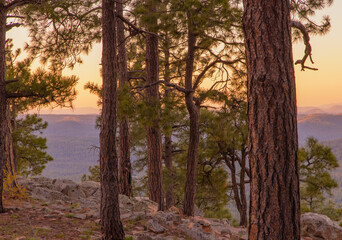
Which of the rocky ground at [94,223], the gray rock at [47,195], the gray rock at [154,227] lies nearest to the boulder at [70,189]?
the gray rock at [47,195]

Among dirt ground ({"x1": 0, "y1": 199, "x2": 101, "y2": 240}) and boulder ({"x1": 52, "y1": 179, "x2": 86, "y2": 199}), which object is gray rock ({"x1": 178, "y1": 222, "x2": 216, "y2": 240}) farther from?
boulder ({"x1": 52, "y1": 179, "x2": 86, "y2": 199})

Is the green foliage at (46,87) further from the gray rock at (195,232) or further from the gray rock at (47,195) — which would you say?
the gray rock at (195,232)

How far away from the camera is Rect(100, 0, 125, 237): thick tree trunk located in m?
5.54

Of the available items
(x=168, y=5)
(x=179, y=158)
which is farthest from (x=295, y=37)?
(x=179, y=158)

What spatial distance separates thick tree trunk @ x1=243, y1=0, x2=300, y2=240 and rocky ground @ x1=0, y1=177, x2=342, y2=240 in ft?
9.77

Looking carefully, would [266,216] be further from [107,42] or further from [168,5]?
[168,5]

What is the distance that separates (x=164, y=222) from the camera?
7.30m

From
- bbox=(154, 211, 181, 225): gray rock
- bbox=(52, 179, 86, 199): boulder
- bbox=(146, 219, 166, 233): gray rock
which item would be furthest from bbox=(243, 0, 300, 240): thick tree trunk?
bbox=(52, 179, 86, 199): boulder

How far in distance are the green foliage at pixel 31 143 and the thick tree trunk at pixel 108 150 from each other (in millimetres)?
14098

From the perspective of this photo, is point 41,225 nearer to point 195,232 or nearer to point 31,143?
point 195,232

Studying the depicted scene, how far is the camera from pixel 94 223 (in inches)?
282

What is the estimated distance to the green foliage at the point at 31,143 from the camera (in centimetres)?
1802

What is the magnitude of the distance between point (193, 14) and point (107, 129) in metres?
3.61

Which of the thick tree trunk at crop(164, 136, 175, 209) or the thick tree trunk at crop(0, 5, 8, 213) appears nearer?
the thick tree trunk at crop(0, 5, 8, 213)
